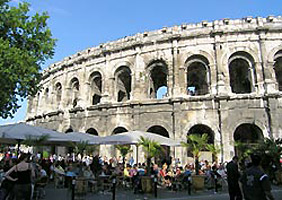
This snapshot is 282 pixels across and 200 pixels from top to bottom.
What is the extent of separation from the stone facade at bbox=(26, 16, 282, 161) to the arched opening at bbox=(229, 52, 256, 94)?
0.20 feet

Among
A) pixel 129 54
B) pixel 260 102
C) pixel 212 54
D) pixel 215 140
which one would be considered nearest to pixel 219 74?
pixel 212 54

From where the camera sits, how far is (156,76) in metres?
18.9

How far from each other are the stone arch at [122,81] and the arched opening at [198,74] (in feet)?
15.5

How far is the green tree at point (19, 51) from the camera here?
9.68m

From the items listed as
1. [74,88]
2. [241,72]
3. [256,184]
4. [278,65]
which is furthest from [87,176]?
[278,65]

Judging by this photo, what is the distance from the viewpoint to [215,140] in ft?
47.1

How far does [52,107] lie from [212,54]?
14.8 metres

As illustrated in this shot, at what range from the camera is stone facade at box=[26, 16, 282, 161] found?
1449 cm

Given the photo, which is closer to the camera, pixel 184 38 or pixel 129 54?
pixel 184 38

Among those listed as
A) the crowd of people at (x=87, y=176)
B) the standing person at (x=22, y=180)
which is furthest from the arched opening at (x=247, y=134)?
the standing person at (x=22, y=180)

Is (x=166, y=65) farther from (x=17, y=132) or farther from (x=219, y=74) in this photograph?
(x=17, y=132)

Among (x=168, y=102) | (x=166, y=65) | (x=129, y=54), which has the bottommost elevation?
(x=168, y=102)

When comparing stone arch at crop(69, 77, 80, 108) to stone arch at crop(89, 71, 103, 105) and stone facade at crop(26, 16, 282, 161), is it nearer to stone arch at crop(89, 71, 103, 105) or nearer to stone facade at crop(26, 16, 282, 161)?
stone facade at crop(26, 16, 282, 161)

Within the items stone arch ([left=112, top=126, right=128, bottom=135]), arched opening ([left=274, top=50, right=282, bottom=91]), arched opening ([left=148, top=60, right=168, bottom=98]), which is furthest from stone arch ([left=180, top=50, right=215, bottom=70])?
stone arch ([left=112, top=126, right=128, bottom=135])
